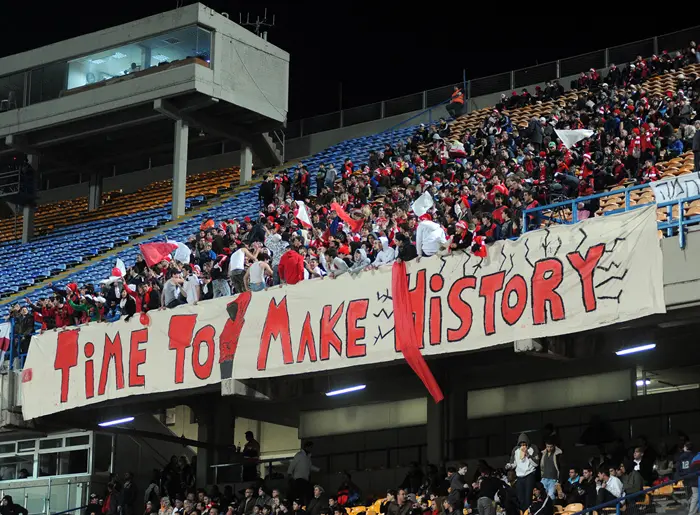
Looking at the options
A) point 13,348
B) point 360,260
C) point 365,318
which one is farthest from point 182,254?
point 365,318

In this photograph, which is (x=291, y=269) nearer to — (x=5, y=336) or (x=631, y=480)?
(x=631, y=480)

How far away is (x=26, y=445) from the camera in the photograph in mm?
28422

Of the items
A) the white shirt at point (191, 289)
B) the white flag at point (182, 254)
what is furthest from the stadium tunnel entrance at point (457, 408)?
the white flag at point (182, 254)

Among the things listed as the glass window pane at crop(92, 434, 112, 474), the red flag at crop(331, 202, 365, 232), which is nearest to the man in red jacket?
the red flag at crop(331, 202, 365, 232)

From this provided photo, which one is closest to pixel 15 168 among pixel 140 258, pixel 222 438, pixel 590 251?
pixel 140 258

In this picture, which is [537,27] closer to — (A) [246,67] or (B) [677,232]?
(A) [246,67]

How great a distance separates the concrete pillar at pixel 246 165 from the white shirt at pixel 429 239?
67.9ft

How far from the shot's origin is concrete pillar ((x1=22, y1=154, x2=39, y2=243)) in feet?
136

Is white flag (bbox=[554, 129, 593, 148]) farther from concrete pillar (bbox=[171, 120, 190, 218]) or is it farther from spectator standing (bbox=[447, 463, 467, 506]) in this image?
concrete pillar (bbox=[171, 120, 190, 218])

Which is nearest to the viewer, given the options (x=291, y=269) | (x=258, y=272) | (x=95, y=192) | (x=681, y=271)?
(x=681, y=271)

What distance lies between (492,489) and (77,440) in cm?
1133

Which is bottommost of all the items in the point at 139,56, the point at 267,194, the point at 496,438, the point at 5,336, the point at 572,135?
the point at 496,438

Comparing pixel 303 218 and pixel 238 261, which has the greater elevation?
pixel 303 218

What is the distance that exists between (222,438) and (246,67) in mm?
14225
